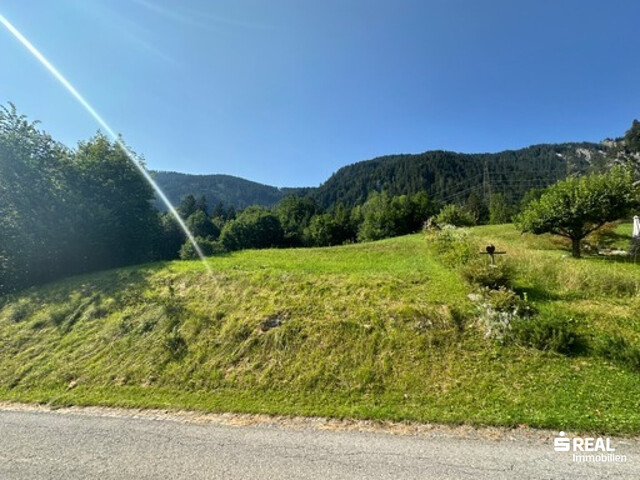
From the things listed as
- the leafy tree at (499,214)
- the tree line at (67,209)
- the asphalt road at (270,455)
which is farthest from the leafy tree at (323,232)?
the asphalt road at (270,455)

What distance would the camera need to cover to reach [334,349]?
7.81 metres

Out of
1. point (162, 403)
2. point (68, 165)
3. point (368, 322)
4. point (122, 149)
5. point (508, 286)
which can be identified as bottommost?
point (162, 403)

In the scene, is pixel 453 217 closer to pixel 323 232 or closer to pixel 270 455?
pixel 270 455

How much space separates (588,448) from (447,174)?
167 meters

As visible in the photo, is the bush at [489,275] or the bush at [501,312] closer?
the bush at [501,312]

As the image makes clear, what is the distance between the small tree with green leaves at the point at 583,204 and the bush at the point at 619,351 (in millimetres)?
10796

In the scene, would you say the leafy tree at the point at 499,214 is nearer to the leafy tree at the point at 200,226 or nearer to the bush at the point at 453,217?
the bush at the point at 453,217

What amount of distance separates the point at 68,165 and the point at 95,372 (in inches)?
671

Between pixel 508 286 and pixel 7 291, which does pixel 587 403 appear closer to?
pixel 508 286

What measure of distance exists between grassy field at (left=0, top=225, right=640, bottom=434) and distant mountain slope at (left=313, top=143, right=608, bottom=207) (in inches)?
4863

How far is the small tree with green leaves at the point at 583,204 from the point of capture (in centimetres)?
1470

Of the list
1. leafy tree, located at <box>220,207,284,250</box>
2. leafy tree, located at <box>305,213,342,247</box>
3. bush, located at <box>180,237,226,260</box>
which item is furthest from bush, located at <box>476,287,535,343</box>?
leafy tree, located at <box>305,213,342,247</box>

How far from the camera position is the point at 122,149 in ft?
74.5

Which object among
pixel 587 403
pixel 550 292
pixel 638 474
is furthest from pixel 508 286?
pixel 638 474
